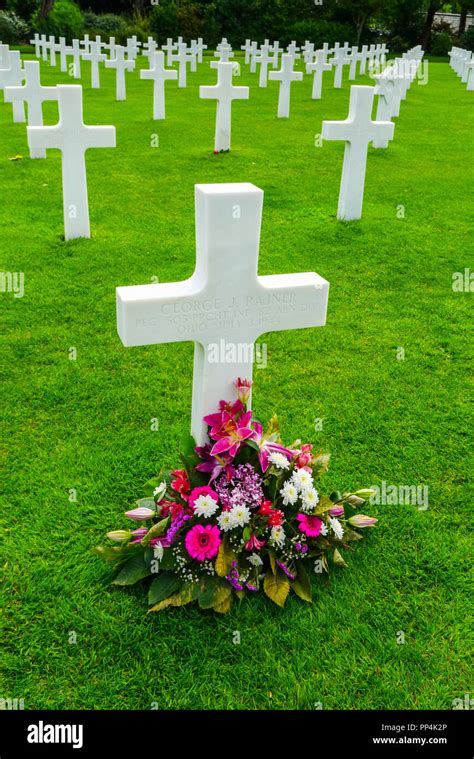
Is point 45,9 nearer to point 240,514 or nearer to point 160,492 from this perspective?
point 160,492

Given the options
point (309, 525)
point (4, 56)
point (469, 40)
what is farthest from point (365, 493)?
point (469, 40)

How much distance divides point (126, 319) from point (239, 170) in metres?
8.13

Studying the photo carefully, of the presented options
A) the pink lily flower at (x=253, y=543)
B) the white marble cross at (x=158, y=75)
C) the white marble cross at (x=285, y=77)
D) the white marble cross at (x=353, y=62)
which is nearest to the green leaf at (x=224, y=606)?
the pink lily flower at (x=253, y=543)

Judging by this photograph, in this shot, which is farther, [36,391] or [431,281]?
[431,281]

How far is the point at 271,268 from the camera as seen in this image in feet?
21.9

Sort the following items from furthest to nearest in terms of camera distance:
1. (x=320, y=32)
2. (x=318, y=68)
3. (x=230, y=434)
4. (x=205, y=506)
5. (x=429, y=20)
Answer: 1. (x=429, y=20)
2. (x=320, y=32)
3. (x=318, y=68)
4. (x=230, y=434)
5. (x=205, y=506)

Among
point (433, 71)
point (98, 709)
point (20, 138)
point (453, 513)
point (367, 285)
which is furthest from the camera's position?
point (433, 71)

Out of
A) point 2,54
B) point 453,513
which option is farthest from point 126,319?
point 2,54

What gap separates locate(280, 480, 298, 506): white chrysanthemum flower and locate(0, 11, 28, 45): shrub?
3360 cm

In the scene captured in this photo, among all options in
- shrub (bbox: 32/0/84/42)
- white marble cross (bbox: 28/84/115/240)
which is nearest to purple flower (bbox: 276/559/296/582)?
white marble cross (bbox: 28/84/115/240)

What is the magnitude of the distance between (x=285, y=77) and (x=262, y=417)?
12.2 metres

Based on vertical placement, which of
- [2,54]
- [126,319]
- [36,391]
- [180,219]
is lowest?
[36,391]

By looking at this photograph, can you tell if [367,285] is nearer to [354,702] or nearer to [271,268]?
[271,268]

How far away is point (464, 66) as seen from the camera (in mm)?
25750
